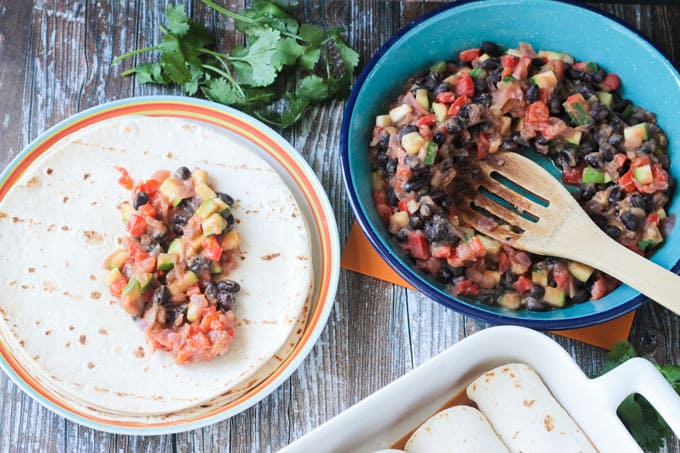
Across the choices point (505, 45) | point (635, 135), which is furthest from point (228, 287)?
point (635, 135)

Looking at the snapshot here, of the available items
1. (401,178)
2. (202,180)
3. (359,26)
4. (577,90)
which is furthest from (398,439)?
(359,26)

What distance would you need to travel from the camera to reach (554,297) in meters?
3.00

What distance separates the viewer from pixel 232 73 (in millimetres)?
3451

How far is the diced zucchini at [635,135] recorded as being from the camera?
10.1 ft

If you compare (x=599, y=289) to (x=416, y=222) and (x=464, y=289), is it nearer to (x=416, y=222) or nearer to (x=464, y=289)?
(x=464, y=289)

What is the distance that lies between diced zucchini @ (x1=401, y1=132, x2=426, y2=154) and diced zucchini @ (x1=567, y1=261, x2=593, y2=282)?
0.77 metres

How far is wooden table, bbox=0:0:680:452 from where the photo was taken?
3.12 metres

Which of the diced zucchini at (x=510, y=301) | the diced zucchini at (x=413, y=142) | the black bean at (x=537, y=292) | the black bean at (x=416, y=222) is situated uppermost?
the diced zucchini at (x=413, y=142)

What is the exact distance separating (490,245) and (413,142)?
52 centimetres

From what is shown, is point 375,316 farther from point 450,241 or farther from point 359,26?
point 359,26

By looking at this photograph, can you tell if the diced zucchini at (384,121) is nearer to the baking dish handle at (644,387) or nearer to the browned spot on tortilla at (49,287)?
the baking dish handle at (644,387)

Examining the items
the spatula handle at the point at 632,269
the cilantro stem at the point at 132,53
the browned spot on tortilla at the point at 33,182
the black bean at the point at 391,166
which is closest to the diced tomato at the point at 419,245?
the black bean at the point at 391,166

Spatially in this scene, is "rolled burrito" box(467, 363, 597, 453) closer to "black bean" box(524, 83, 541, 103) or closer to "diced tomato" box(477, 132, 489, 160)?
"diced tomato" box(477, 132, 489, 160)

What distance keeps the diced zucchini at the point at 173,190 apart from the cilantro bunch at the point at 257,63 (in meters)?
0.46
